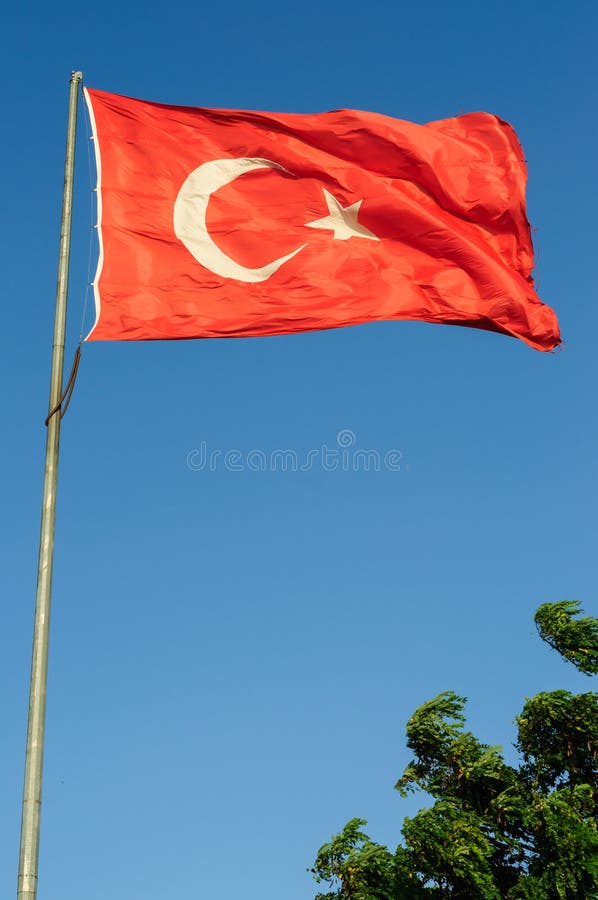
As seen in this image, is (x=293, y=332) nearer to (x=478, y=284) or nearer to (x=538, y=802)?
(x=478, y=284)

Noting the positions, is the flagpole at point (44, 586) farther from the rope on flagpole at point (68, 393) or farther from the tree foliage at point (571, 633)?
the tree foliage at point (571, 633)

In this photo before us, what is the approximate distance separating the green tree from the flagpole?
1705 centimetres

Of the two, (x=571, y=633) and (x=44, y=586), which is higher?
(x=571, y=633)

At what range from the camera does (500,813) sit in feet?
83.0

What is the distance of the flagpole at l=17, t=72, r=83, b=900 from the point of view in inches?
336

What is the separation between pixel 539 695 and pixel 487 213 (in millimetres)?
15064

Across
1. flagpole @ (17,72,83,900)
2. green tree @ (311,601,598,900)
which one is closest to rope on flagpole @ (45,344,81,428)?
flagpole @ (17,72,83,900)

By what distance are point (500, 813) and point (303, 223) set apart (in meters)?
16.8

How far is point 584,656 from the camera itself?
A: 26.2m

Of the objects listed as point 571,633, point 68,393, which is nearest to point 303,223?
point 68,393

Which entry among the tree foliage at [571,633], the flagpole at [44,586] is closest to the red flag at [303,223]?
the flagpole at [44,586]

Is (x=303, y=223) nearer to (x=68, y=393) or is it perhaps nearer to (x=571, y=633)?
(x=68, y=393)

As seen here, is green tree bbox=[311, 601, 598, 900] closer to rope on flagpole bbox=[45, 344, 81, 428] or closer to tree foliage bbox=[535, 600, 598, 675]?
tree foliage bbox=[535, 600, 598, 675]

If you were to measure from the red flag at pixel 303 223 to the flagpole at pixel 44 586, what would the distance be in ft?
1.95
